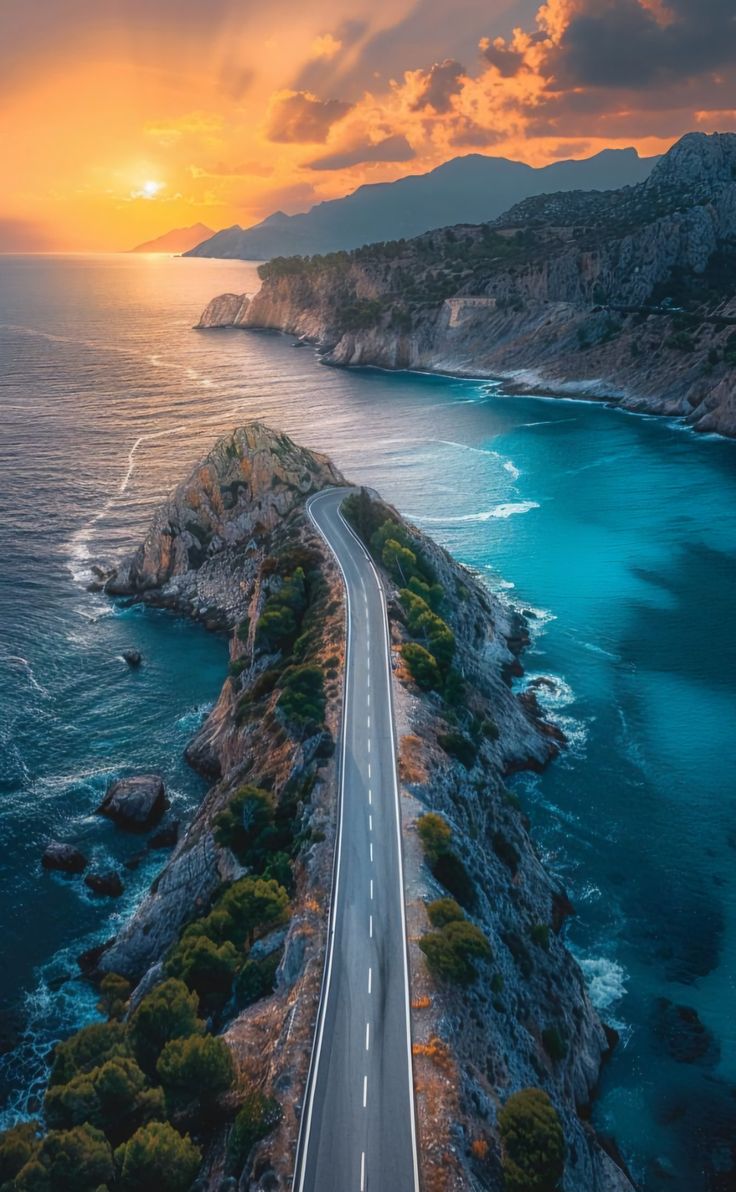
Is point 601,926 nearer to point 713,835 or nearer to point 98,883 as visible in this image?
point 713,835

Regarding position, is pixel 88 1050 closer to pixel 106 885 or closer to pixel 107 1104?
pixel 107 1104

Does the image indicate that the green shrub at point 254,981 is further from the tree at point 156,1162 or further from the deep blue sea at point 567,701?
the deep blue sea at point 567,701

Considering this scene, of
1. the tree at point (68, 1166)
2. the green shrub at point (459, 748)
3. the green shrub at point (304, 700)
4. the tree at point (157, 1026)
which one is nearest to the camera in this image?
the tree at point (68, 1166)

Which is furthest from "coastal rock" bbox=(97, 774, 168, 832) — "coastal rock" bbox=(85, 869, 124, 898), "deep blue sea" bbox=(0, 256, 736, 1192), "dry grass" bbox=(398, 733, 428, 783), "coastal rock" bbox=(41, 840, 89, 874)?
"dry grass" bbox=(398, 733, 428, 783)

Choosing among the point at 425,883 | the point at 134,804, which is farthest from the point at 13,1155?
the point at 134,804

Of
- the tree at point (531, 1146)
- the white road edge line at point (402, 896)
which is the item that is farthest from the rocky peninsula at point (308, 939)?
the tree at point (531, 1146)

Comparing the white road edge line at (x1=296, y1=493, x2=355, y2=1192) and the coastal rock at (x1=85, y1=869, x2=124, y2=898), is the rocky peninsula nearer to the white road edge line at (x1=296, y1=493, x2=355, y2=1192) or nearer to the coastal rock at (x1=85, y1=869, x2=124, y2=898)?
the white road edge line at (x1=296, y1=493, x2=355, y2=1192)

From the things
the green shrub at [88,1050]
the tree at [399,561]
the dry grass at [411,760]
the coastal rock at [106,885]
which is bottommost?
the coastal rock at [106,885]
